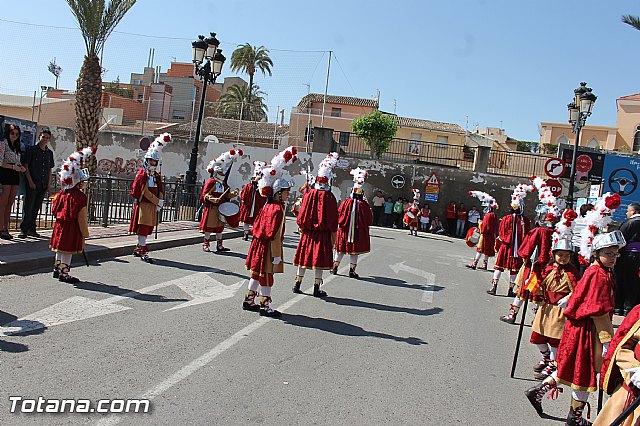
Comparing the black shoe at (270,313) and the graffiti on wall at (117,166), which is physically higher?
the graffiti on wall at (117,166)

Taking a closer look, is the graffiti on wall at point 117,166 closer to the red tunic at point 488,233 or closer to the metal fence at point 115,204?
the metal fence at point 115,204

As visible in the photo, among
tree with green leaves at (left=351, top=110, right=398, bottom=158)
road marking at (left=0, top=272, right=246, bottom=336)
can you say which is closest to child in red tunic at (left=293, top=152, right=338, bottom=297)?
road marking at (left=0, top=272, right=246, bottom=336)

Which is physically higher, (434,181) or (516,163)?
(516,163)

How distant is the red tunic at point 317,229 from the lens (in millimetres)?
10445

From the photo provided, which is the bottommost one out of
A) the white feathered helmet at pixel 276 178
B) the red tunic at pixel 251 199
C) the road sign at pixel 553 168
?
the red tunic at pixel 251 199

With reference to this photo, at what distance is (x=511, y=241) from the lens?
13273 mm

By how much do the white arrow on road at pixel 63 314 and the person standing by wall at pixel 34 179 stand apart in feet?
15.3

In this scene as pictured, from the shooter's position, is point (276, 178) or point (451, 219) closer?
point (276, 178)

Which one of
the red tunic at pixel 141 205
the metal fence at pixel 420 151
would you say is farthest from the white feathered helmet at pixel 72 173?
the metal fence at pixel 420 151

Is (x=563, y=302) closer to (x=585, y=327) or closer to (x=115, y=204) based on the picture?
(x=585, y=327)

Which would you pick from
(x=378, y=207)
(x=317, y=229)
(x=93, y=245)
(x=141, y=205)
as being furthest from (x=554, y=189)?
(x=378, y=207)

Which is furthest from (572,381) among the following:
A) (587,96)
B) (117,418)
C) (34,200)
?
(587,96)

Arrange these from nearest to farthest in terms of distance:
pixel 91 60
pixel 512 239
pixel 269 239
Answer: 1. pixel 269 239
2. pixel 512 239
3. pixel 91 60

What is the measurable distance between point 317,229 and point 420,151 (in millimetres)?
29028
